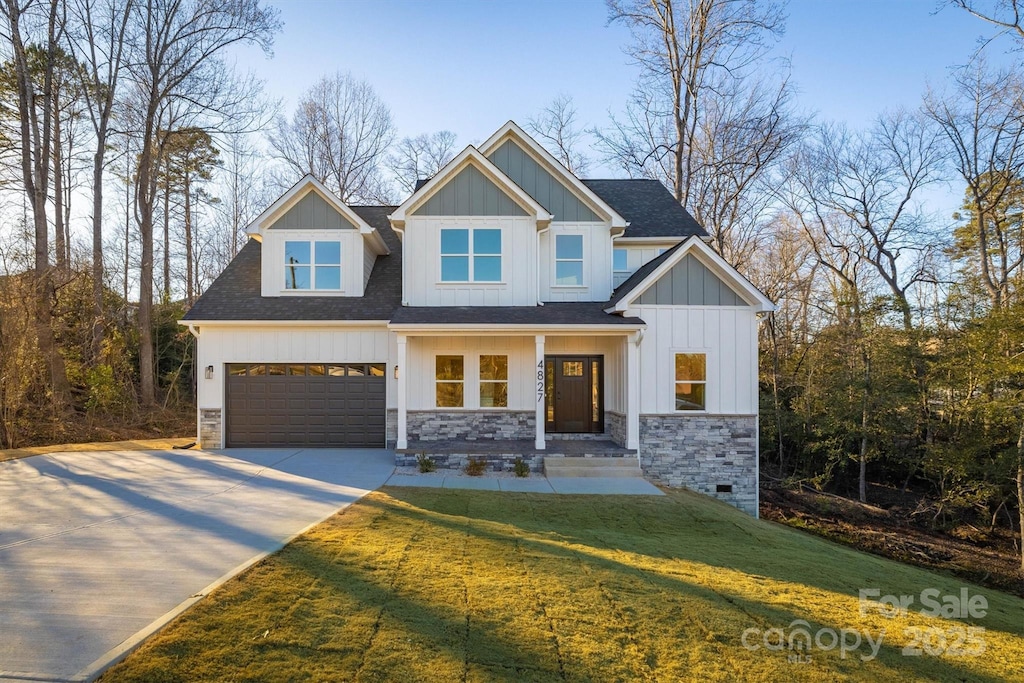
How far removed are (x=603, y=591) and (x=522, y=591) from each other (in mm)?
747

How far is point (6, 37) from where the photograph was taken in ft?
52.7

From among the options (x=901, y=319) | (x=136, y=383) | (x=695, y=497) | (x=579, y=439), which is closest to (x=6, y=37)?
(x=136, y=383)

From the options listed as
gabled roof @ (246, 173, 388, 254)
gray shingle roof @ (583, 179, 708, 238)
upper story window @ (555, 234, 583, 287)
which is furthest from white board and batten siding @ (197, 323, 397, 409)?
gray shingle roof @ (583, 179, 708, 238)

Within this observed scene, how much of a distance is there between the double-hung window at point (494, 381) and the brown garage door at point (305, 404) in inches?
98.8

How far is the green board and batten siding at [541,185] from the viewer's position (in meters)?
13.1

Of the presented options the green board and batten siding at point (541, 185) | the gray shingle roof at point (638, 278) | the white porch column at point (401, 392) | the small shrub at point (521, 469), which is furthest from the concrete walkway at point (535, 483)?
the green board and batten siding at point (541, 185)

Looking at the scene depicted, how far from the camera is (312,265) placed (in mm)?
13289

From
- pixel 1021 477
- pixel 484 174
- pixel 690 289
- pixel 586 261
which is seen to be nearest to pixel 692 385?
pixel 690 289

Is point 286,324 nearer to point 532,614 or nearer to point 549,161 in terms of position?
point 549,161

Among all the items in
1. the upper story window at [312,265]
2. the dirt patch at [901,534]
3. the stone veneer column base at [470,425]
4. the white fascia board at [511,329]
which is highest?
the upper story window at [312,265]

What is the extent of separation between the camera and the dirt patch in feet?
34.8

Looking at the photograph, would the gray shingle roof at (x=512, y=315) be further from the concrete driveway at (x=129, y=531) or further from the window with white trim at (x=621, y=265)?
the concrete driveway at (x=129, y=531)

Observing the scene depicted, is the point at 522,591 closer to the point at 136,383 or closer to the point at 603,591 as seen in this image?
the point at 603,591

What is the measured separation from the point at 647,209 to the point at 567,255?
3669 millimetres
